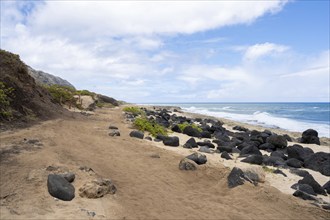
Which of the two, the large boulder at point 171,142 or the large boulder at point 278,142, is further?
the large boulder at point 278,142

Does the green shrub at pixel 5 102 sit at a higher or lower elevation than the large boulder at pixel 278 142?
higher

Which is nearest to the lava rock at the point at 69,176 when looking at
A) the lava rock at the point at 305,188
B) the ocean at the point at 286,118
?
the lava rock at the point at 305,188

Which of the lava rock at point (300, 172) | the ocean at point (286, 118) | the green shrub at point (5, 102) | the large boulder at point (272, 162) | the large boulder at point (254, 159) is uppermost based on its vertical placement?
the green shrub at point (5, 102)

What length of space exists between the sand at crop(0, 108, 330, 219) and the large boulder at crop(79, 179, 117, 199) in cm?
14

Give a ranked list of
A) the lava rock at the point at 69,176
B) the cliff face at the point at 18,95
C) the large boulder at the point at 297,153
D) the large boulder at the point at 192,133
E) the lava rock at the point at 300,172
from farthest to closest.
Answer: the large boulder at the point at 192,133, the large boulder at the point at 297,153, the cliff face at the point at 18,95, the lava rock at the point at 300,172, the lava rock at the point at 69,176

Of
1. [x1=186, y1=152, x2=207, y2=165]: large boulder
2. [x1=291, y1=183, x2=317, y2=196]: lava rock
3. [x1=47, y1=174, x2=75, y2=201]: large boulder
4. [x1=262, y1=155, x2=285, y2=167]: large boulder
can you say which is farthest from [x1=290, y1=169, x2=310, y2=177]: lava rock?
[x1=47, y1=174, x2=75, y2=201]: large boulder

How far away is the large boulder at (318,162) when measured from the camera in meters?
11.0

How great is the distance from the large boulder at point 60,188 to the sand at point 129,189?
0.11 m

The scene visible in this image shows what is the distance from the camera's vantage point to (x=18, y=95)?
43.9 ft

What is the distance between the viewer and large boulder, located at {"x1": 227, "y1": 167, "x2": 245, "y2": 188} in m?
8.10

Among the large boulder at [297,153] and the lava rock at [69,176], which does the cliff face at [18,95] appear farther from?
the large boulder at [297,153]

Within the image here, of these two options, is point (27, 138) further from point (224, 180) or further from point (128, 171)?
point (224, 180)

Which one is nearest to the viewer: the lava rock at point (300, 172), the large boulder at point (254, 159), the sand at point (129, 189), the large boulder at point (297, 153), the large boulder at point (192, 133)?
the sand at point (129, 189)

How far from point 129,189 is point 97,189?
1013 mm
